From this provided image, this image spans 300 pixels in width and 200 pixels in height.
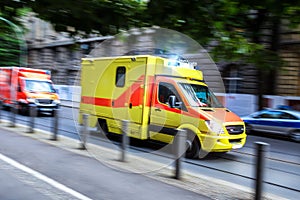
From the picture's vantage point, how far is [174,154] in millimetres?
5523

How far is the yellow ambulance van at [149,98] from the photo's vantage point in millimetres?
4441

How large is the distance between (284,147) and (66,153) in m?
7.11

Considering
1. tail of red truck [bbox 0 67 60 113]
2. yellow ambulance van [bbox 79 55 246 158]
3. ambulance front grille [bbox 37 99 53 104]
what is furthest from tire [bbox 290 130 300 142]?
→ ambulance front grille [bbox 37 99 53 104]

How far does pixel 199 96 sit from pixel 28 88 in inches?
573

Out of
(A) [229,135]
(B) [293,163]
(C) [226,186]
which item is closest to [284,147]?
(B) [293,163]

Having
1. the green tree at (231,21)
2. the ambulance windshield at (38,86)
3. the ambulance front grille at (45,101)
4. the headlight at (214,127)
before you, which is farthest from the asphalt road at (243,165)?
the ambulance windshield at (38,86)

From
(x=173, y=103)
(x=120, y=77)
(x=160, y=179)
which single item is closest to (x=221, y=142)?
(x=160, y=179)

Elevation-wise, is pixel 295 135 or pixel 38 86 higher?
pixel 38 86

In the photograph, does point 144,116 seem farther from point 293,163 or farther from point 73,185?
point 293,163

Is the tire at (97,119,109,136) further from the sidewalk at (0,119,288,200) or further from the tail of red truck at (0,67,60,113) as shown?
the tail of red truck at (0,67,60,113)

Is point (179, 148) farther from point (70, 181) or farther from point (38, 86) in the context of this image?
point (38, 86)

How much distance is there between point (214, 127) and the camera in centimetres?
613

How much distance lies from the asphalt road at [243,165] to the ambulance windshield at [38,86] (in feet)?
29.1

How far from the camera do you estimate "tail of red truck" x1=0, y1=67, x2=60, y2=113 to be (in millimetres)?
17297
